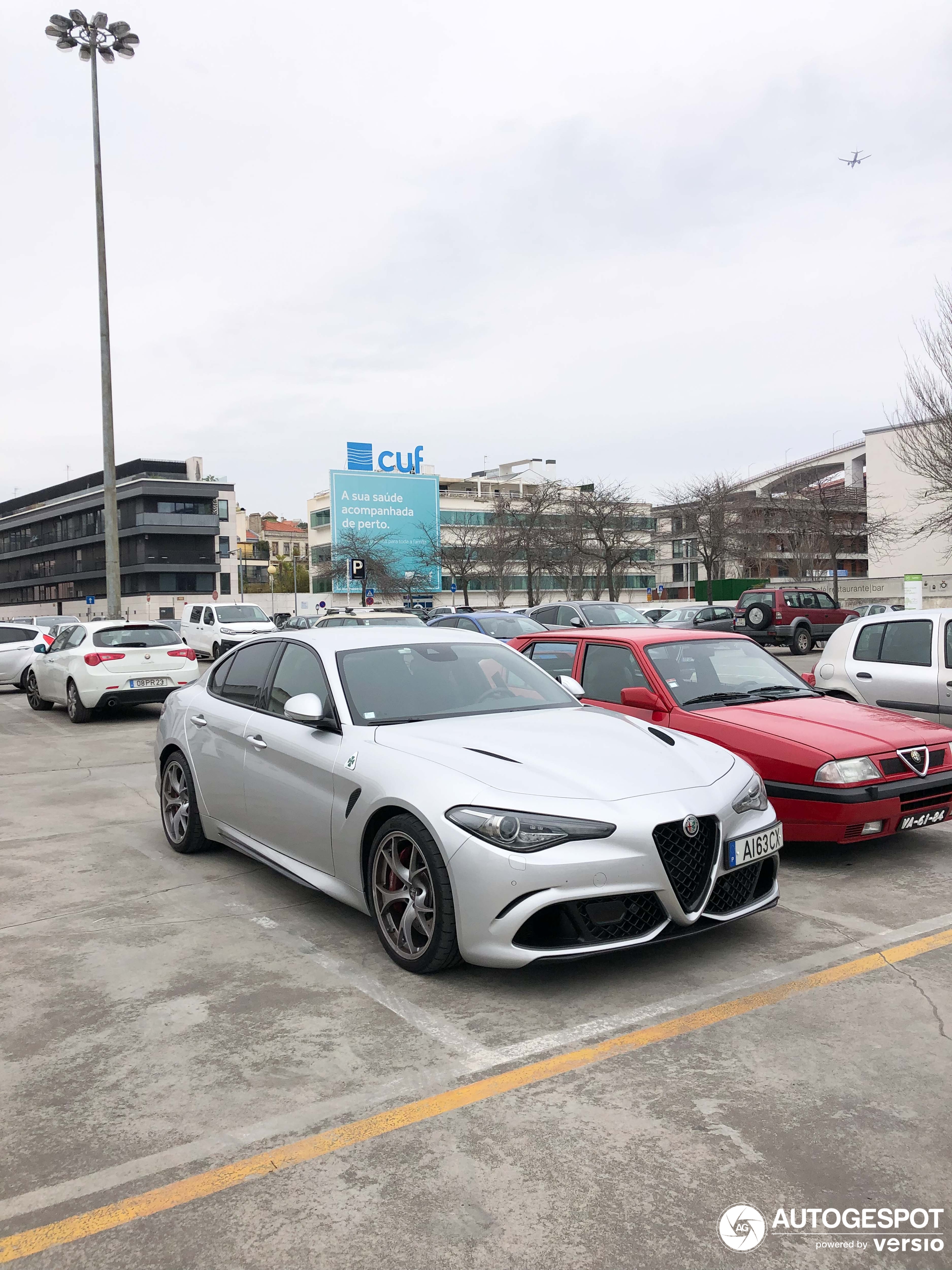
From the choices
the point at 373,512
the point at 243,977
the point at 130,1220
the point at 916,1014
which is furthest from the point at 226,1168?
the point at 373,512

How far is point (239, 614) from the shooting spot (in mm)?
30859

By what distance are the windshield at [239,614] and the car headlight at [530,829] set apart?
26.7 metres

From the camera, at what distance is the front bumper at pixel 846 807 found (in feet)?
19.7

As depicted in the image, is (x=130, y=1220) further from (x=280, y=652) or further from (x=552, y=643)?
(x=552, y=643)


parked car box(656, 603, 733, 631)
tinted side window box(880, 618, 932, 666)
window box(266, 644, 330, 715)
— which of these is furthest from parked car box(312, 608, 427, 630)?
parked car box(656, 603, 733, 631)

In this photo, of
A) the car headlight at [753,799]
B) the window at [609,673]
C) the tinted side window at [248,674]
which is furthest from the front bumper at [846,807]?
the tinted side window at [248,674]

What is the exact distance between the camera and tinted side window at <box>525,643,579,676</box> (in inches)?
318

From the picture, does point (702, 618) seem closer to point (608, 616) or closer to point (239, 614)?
point (608, 616)

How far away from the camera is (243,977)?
4.41 m

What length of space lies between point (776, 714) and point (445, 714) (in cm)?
272

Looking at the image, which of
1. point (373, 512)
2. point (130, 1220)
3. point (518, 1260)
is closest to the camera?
point (518, 1260)

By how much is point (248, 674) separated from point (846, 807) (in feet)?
11.8

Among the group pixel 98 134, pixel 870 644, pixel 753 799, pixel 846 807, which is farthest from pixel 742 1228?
pixel 98 134

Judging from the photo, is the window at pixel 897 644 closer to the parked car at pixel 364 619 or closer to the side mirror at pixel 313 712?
the side mirror at pixel 313 712
